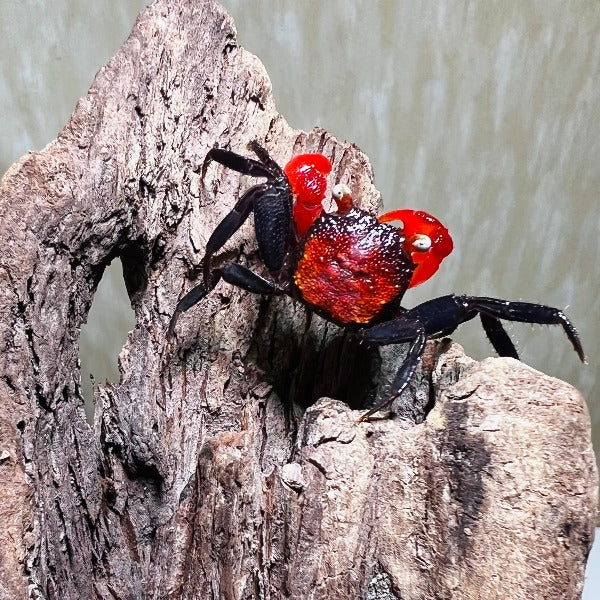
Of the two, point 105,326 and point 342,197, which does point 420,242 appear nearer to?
A: point 342,197

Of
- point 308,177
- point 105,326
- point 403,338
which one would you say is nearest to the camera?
point 403,338

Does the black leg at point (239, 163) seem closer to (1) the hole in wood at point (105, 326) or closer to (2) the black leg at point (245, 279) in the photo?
(2) the black leg at point (245, 279)

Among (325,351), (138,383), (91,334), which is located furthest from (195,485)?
(91,334)

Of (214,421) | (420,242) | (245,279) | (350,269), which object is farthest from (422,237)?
(214,421)

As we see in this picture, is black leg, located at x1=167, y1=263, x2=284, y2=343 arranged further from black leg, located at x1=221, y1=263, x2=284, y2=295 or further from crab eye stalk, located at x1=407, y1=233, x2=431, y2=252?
crab eye stalk, located at x1=407, y1=233, x2=431, y2=252

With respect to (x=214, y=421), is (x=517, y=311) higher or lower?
higher

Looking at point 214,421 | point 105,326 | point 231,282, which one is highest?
point 105,326
